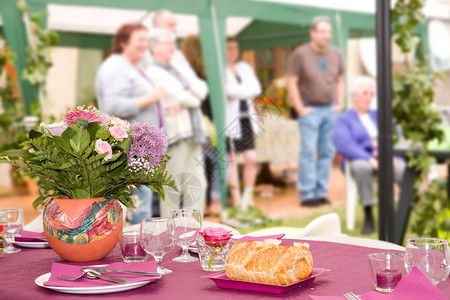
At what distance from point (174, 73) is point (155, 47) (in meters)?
0.24

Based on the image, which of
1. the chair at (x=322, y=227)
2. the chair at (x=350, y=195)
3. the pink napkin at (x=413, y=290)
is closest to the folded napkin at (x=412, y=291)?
the pink napkin at (x=413, y=290)

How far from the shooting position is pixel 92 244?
60.1 inches

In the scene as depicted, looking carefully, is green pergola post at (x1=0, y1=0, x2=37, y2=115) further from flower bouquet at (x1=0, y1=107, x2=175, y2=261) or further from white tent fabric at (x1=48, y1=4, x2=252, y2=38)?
flower bouquet at (x1=0, y1=107, x2=175, y2=261)

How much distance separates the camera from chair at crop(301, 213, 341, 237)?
212 centimetres

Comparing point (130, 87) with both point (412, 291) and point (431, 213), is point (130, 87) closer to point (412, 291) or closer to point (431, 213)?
point (431, 213)

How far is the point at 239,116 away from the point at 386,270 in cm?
368

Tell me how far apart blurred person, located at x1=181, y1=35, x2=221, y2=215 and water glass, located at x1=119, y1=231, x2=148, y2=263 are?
315 centimetres

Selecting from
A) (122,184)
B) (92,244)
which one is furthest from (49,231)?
(122,184)

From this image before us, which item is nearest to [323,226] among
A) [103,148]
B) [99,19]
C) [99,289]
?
[103,148]

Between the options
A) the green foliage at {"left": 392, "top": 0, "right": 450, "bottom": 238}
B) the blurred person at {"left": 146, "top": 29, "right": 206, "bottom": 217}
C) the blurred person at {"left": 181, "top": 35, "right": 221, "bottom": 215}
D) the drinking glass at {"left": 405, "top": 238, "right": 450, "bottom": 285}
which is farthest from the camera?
the blurred person at {"left": 181, "top": 35, "right": 221, "bottom": 215}

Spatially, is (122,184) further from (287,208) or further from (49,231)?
(287,208)

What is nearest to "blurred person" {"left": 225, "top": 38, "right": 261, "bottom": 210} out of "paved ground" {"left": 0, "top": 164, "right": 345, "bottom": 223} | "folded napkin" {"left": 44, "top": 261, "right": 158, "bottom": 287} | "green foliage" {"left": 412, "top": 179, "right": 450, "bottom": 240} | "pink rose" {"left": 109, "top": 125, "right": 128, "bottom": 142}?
"paved ground" {"left": 0, "top": 164, "right": 345, "bottom": 223}

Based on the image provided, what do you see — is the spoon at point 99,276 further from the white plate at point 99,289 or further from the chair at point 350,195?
the chair at point 350,195

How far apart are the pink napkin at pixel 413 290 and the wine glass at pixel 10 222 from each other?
40.3 inches
